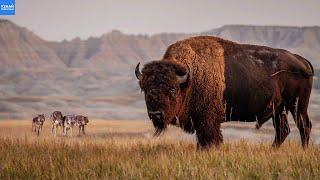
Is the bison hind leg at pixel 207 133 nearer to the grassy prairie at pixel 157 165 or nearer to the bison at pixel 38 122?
the grassy prairie at pixel 157 165

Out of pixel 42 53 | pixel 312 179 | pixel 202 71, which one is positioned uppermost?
pixel 42 53

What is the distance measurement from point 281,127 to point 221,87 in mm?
2624

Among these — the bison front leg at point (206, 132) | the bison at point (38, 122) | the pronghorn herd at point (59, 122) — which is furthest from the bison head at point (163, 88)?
the bison at point (38, 122)

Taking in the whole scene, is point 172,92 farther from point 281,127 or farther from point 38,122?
point 38,122

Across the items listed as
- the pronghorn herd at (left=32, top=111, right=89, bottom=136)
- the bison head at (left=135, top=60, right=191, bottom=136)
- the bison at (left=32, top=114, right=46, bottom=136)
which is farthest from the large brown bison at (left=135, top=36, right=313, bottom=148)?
the bison at (left=32, top=114, right=46, bottom=136)

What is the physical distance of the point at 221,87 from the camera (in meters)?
11.3

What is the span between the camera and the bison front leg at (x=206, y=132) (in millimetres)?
10984

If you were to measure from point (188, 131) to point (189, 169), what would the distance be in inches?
111

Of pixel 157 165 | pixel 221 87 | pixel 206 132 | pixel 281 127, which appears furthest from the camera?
pixel 281 127

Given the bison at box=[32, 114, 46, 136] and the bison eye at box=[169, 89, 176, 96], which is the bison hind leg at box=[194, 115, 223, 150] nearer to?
the bison eye at box=[169, 89, 176, 96]

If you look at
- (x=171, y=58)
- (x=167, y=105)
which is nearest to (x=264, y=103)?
(x=171, y=58)

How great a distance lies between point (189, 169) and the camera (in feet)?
27.6

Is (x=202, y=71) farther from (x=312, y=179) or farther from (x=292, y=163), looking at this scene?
(x=312, y=179)

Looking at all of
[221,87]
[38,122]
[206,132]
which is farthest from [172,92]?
[38,122]
